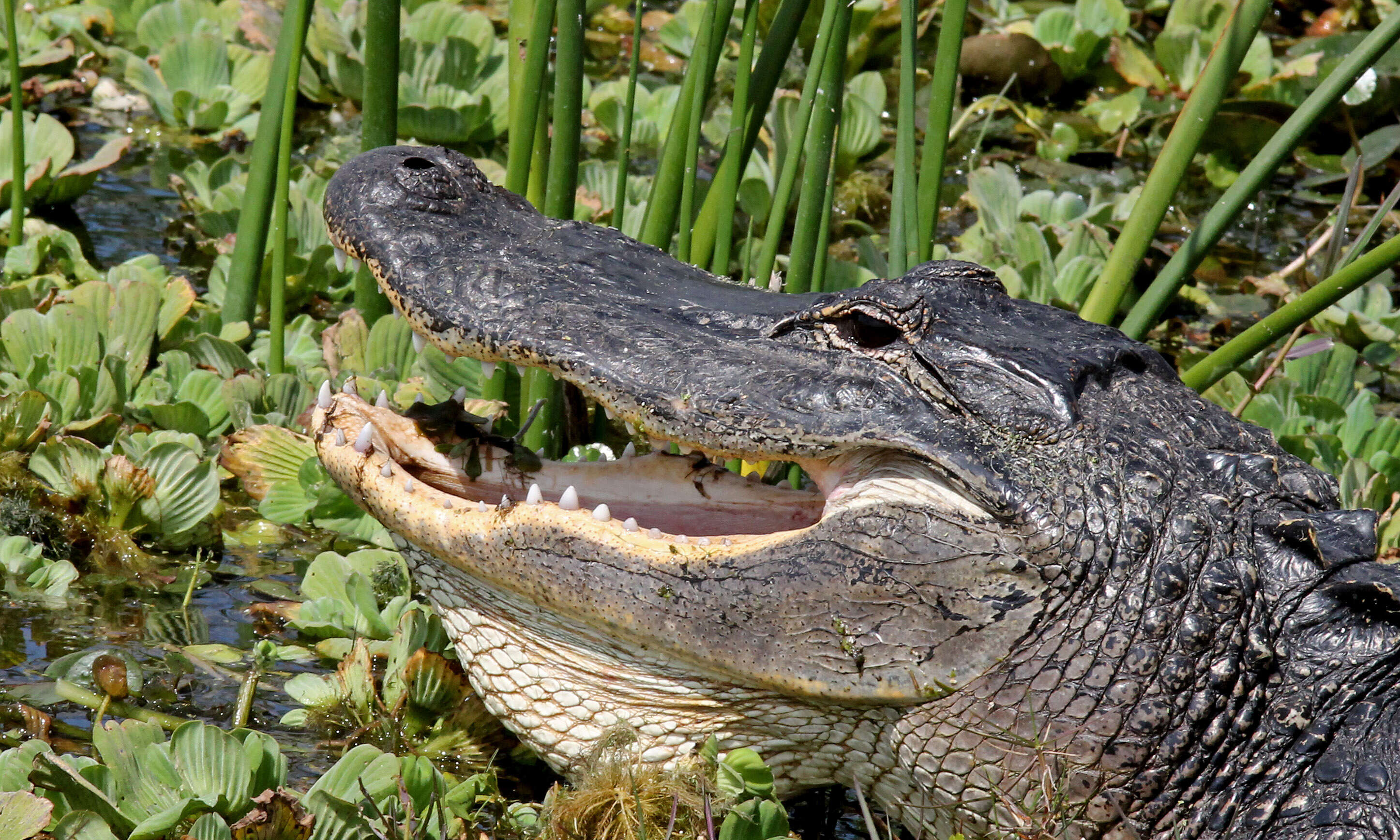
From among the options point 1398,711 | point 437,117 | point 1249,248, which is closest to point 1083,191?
point 1249,248

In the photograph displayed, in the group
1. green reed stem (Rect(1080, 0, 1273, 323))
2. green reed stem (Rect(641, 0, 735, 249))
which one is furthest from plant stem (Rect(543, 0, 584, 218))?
green reed stem (Rect(1080, 0, 1273, 323))

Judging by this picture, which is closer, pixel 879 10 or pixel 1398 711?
pixel 1398 711

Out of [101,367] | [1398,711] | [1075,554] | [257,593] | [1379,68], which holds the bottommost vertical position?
[257,593]

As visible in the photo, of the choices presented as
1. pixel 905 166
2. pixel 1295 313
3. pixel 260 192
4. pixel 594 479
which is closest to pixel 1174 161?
pixel 1295 313

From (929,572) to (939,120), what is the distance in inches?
47.9

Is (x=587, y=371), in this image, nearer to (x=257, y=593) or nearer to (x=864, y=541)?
(x=864, y=541)

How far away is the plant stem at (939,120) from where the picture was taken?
287cm

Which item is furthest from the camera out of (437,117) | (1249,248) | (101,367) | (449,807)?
(1249,248)

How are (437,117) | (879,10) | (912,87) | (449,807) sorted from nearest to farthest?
(449,807) → (912,87) → (437,117) → (879,10)

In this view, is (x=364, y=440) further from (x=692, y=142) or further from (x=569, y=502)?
(x=692, y=142)

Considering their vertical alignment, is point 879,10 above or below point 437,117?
above

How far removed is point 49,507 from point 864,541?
205cm

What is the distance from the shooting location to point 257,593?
10.4 feet

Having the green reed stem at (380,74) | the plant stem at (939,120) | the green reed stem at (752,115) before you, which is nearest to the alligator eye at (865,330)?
the plant stem at (939,120)
